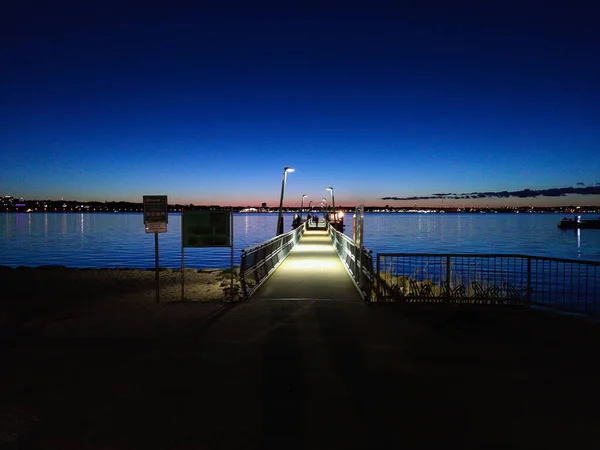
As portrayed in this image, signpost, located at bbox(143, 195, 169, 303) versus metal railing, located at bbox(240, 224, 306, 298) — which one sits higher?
signpost, located at bbox(143, 195, 169, 303)

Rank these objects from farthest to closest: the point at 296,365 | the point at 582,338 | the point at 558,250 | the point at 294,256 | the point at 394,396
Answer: the point at 558,250, the point at 294,256, the point at 582,338, the point at 296,365, the point at 394,396

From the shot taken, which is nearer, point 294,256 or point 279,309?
point 279,309

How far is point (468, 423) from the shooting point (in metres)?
4.79

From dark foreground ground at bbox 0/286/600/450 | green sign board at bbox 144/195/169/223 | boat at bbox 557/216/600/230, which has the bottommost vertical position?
boat at bbox 557/216/600/230

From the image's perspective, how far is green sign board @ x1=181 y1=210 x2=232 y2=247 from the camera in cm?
1134

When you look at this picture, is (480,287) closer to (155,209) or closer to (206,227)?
(206,227)

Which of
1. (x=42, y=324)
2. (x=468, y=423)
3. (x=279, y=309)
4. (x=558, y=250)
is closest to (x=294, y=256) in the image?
(x=279, y=309)

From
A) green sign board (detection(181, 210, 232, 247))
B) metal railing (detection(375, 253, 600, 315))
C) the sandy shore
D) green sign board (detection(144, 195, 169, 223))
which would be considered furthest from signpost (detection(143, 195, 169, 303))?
metal railing (detection(375, 253, 600, 315))

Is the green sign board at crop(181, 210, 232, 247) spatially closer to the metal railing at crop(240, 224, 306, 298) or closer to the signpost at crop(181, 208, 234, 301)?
the signpost at crop(181, 208, 234, 301)

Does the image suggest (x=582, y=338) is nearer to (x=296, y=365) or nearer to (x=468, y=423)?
(x=468, y=423)

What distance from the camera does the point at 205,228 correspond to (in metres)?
11.4

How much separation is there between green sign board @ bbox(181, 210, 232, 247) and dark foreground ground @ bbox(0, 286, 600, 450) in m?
2.43

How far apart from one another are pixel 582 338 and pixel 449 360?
281cm

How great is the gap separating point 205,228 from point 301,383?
6.35m
